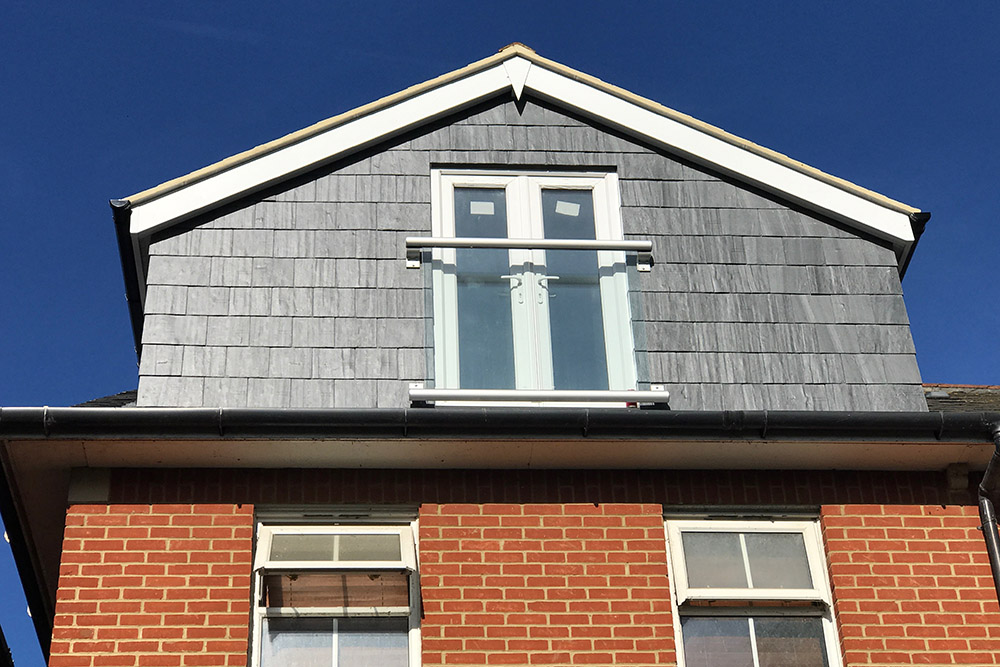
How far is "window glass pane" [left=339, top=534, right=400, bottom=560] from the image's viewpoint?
7824mm

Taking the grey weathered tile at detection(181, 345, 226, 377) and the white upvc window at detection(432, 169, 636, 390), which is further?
the white upvc window at detection(432, 169, 636, 390)

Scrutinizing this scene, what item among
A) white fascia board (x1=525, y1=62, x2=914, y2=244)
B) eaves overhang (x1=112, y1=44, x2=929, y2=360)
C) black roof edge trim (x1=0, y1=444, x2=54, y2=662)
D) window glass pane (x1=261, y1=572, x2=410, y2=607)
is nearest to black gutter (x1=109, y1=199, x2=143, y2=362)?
eaves overhang (x1=112, y1=44, x2=929, y2=360)

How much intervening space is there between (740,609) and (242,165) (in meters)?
4.53

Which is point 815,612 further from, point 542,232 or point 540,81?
point 540,81

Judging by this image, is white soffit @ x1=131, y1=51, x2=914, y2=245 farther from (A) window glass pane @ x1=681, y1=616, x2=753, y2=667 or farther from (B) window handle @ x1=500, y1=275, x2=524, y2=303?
(A) window glass pane @ x1=681, y1=616, x2=753, y2=667

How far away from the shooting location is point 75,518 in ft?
25.5

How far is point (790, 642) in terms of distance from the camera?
25.4 ft

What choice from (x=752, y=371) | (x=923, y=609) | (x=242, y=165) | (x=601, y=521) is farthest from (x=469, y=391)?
(x=923, y=609)

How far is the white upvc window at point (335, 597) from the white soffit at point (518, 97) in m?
2.50

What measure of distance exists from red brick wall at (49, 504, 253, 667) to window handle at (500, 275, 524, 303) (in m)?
2.23

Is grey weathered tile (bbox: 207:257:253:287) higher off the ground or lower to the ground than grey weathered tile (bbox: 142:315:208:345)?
higher

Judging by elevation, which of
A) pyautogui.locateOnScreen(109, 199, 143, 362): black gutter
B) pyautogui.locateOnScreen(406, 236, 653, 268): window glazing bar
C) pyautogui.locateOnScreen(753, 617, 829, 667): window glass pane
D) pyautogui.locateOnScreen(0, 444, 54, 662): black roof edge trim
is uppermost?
pyautogui.locateOnScreen(109, 199, 143, 362): black gutter

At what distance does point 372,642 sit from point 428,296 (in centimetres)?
231

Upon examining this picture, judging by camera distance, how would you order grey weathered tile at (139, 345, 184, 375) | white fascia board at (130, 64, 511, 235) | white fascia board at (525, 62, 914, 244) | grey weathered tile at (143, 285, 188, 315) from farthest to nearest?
white fascia board at (525, 62, 914, 244) → white fascia board at (130, 64, 511, 235) → grey weathered tile at (143, 285, 188, 315) → grey weathered tile at (139, 345, 184, 375)
